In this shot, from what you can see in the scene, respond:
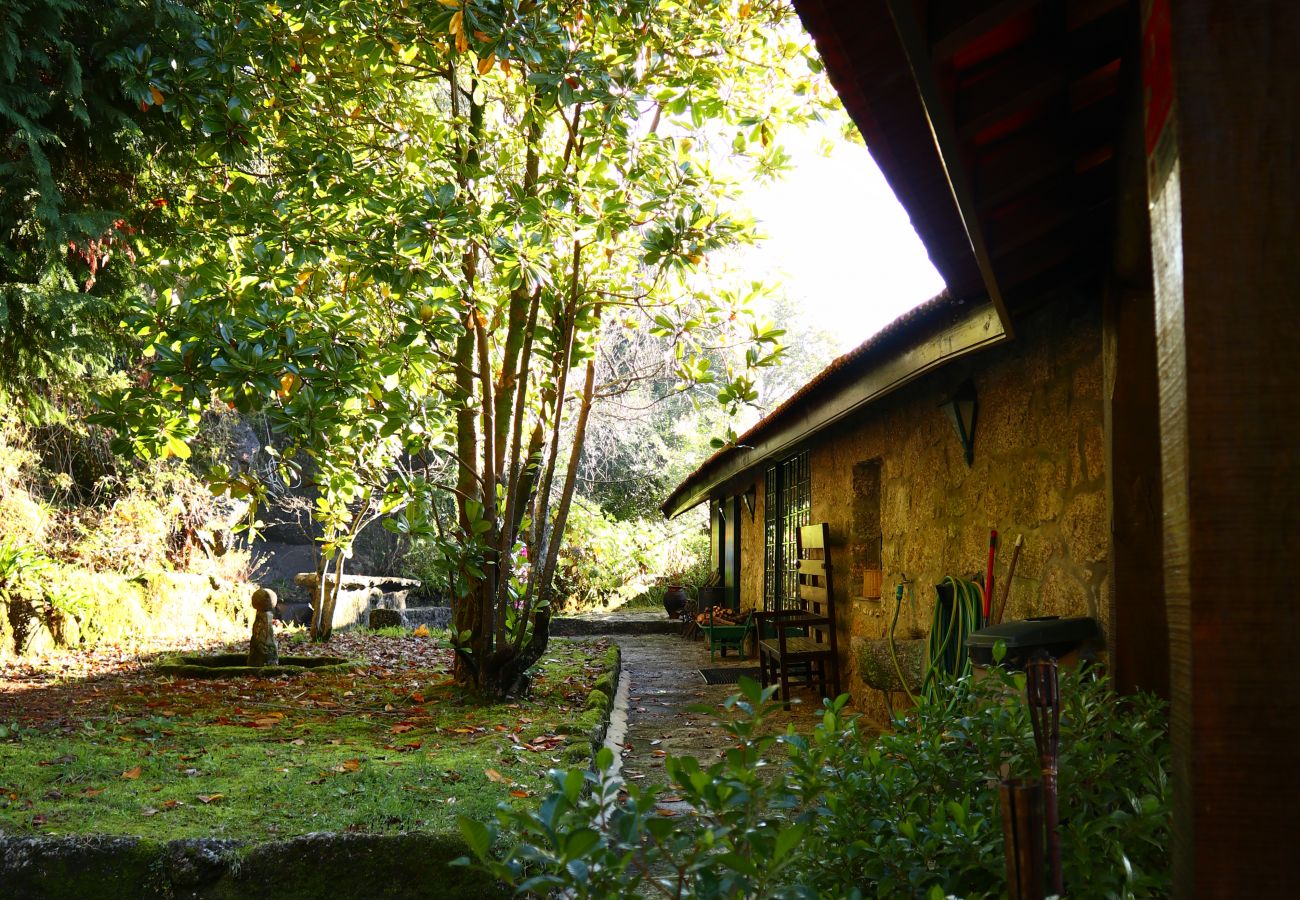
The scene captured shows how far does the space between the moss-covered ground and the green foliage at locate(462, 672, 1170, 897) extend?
1205mm

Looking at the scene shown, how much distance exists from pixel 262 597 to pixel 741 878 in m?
8.58

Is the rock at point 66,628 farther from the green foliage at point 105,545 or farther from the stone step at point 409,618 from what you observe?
the stone step at point 409,618

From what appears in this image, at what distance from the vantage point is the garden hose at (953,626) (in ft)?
14.1

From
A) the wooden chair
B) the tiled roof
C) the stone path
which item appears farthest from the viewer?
the wooden chair

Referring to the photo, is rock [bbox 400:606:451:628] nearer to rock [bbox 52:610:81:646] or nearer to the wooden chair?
rock [bbox 52:610:81:646]

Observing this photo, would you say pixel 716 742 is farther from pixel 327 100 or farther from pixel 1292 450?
pixel 1292 450

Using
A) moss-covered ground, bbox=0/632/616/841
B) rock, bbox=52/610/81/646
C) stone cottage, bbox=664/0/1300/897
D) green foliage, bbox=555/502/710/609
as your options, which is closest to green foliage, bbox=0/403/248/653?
rock, bbox=52/610/81/646

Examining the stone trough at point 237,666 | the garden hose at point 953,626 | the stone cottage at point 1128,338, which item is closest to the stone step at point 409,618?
the stone trough at point 237,666

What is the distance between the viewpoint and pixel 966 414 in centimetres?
470

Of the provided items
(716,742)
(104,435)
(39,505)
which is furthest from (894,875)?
(104,435)

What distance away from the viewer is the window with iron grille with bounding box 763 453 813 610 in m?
9.23

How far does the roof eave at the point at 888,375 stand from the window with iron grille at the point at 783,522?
601 millimetres

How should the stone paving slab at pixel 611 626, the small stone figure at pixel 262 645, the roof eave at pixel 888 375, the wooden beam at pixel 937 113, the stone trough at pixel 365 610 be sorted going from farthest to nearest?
the stone paving slab at pixel 611 626 → the stone trough at pixel 365 610 → the small stone figure at pixel 262 645 → the roof eave at pixel 888 375 → the wooden beam at pixel 937 113

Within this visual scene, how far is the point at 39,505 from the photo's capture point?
9906 mm
